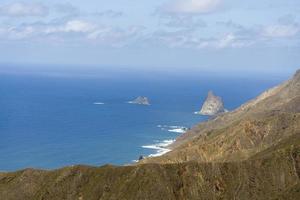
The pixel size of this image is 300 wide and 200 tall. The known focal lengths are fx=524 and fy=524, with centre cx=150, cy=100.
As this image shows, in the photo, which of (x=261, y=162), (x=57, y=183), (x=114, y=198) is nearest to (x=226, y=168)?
(x=261, y=162)

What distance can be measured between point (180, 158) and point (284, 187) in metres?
65.2

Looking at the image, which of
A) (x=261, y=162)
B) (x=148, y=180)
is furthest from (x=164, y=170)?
(x=261, y=162)

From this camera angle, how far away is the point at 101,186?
11262 centimetres

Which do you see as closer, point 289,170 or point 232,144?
point 289,170

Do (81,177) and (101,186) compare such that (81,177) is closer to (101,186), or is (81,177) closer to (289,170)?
(101,186)

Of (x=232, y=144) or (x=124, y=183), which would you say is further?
(x=232, y=144)

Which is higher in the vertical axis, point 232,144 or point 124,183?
point 232,144

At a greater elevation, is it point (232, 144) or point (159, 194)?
point (232, 144)

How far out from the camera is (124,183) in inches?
4417

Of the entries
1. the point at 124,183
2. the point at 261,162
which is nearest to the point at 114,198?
the point at 124,183

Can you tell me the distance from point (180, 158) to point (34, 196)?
71.7 meters

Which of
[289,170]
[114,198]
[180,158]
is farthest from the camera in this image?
[180,158]

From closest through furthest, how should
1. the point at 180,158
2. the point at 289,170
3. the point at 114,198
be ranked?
the point at 114,198 → the point at 289,170 → the point at 180,158

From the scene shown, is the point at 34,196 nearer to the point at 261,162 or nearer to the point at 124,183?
the point at 124,183
